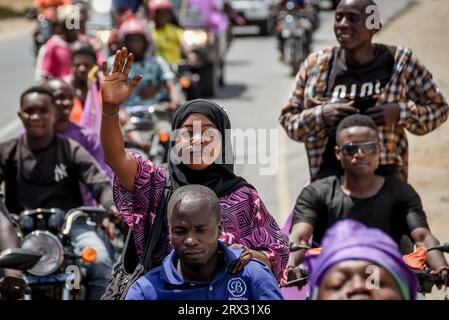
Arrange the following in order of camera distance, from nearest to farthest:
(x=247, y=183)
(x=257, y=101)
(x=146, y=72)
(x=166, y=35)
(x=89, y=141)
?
(x=247, y=183) → (x=89, y=141) → (x=146, y=72) → (x=166, y=35) → (x=257, y=101)

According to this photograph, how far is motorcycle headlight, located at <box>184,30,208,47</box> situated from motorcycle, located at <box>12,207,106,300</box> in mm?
11525

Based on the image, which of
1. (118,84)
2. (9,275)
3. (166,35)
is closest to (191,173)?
(118,84)

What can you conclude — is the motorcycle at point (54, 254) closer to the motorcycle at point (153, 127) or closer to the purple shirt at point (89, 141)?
the purple shirt at point (89, 141)

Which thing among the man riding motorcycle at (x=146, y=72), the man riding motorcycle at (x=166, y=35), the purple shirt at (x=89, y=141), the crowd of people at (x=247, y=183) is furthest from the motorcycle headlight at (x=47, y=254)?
the man riding motorcycle at (x=166, y=35)

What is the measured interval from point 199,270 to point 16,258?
3.35 ft

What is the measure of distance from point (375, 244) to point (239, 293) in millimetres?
1129

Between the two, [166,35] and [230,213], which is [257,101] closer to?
[166,35]

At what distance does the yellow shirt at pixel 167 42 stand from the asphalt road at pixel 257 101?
1449 millimetres

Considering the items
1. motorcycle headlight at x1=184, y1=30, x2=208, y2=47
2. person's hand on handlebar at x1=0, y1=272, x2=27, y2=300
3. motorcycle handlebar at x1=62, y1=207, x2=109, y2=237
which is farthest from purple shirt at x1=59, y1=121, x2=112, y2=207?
motorcycle headlight at x1=184, y1=30, x2=208, y2=47

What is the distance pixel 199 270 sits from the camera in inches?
170

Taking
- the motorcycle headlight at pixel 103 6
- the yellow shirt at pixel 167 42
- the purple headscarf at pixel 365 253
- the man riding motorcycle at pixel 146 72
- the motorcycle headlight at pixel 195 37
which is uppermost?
the motorcycle headlight at pixel 103 6

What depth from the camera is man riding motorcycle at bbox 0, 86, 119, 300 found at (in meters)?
7.49

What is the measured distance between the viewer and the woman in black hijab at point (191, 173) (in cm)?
492

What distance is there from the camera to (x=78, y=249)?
7051 millimetres
